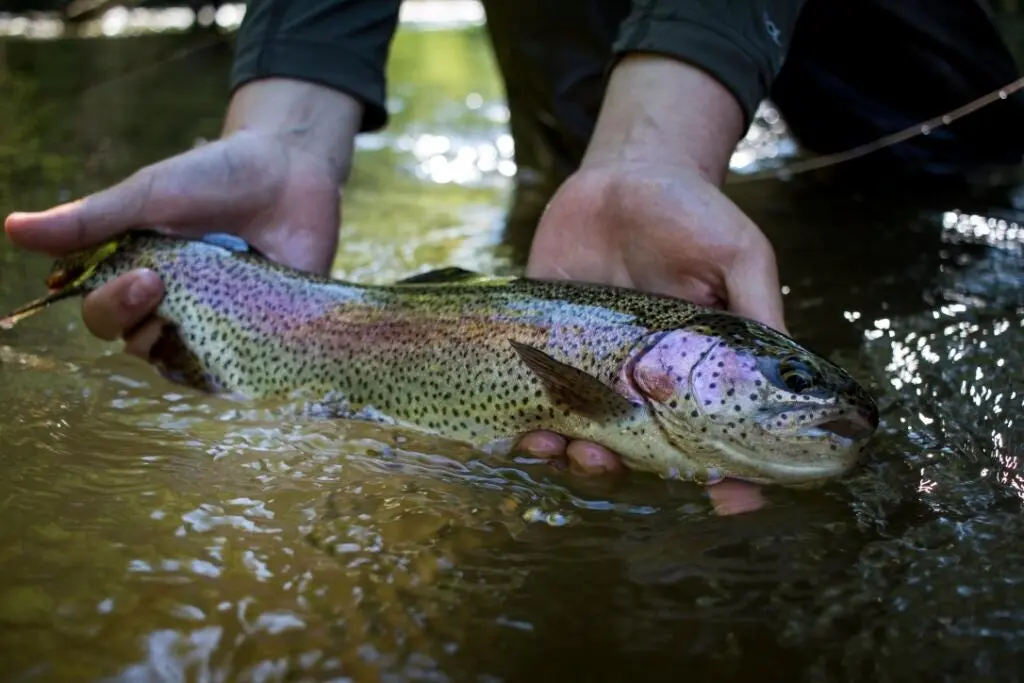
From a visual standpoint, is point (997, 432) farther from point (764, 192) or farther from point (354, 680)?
point (764, 192)

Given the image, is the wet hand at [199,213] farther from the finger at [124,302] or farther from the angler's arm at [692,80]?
the angler's arm at [692,80]

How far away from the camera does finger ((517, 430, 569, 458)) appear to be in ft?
7.07

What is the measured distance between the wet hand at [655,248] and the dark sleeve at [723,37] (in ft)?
1.18

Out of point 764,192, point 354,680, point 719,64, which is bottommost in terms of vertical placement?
point 354,680

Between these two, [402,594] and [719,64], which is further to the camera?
[719,64]

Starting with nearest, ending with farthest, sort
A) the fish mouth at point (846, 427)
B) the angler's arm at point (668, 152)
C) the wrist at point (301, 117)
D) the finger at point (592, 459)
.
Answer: the fish mouth at point (846, 427) → the finger at point (592, 459) → the angler's arm at point (668, 152) → the wrist at point (301, 117)

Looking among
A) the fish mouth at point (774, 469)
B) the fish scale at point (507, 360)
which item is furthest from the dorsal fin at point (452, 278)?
the fish mouth at point (774, 469)

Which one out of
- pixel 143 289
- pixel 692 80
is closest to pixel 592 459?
pixel 692 80

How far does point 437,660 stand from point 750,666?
50 cm

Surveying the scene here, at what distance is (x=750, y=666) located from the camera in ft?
4.92

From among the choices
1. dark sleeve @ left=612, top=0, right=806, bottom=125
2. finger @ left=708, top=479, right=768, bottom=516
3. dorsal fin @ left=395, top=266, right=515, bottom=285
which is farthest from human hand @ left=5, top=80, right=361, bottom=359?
finger @ left=708, top=479, right=768, bottom=516

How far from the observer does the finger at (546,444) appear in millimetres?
2156

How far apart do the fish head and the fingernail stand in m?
1.36

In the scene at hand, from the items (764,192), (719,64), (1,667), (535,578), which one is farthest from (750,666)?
(764,192)
